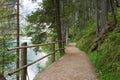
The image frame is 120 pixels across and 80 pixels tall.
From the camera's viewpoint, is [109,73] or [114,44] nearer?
[109,73]

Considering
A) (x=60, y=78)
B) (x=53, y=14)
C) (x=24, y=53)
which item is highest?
(x=53, y=14)

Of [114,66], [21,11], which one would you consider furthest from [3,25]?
[114,66]

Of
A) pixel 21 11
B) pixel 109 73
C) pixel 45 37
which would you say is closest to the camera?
pixel 109 73

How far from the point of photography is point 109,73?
6.36 metres

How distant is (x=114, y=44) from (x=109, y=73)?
225 centimetres

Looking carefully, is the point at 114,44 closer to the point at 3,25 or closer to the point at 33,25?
the point at 3,25

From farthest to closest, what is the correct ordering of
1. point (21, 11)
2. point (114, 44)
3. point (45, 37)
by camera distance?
point (45, 37) → point (21, 11) → point (114, 44)

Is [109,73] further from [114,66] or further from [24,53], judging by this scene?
[24,53]

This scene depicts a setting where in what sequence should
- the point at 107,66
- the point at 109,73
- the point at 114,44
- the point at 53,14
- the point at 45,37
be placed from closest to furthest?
1. the point at 109,73
2. the point at 107,66
3. the point at 114,44
4. the point at 53,14
5. the point at 45,37

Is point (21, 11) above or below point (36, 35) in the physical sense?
above

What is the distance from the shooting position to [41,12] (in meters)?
17.2

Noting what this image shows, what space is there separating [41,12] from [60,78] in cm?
1129

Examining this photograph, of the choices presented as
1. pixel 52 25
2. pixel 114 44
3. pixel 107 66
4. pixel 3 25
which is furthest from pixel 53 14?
pixel 107 66

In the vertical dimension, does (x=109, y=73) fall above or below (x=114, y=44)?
below
